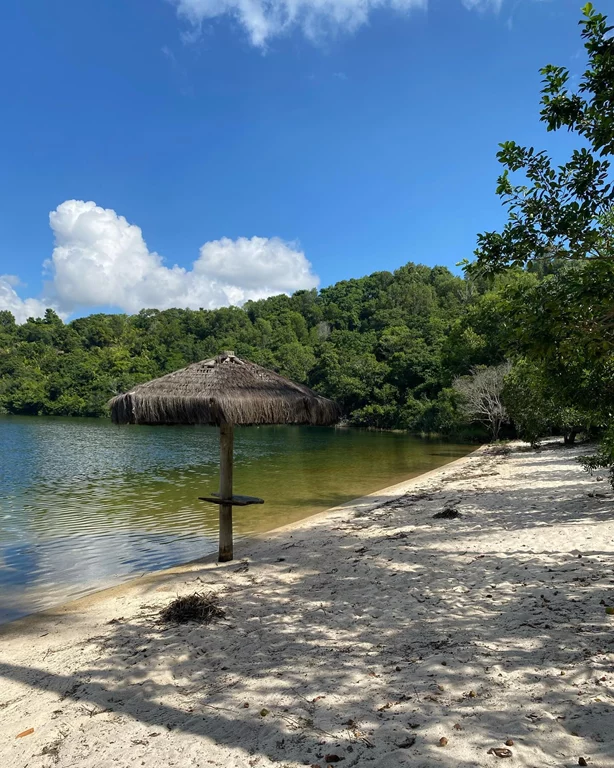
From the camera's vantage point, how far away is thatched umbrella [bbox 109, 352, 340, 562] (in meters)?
6.47

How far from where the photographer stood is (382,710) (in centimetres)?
305

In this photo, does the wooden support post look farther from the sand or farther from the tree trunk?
the tree trunk

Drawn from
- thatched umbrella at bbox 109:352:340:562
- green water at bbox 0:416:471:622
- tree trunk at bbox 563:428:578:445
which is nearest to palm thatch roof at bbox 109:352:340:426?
thatched umbrella at bbox 109:352:340:562

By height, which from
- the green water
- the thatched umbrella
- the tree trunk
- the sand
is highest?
the thatched umbrella

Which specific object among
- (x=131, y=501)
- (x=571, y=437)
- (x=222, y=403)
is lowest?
(x=131, y=501)

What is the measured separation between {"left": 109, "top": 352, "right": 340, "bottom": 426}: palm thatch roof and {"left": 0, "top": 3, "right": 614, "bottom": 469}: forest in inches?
116

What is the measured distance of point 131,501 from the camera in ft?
47.3

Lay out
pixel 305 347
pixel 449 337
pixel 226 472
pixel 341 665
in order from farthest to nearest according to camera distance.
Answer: pixel 305 347, pixel 449 337, pixel 226 472, pixel 341 665

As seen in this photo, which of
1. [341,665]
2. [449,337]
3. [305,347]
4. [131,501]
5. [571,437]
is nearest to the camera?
[341,665]

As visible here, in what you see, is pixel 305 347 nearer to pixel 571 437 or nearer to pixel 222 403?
pixel 571 437

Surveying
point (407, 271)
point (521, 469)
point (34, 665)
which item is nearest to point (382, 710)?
point (34, 665)

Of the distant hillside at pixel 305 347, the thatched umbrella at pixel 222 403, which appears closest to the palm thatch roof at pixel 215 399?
the thatched umbrella at pixel 222 403

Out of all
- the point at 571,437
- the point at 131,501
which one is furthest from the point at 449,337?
the point at 131,501

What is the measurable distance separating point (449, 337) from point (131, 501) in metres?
38.0
